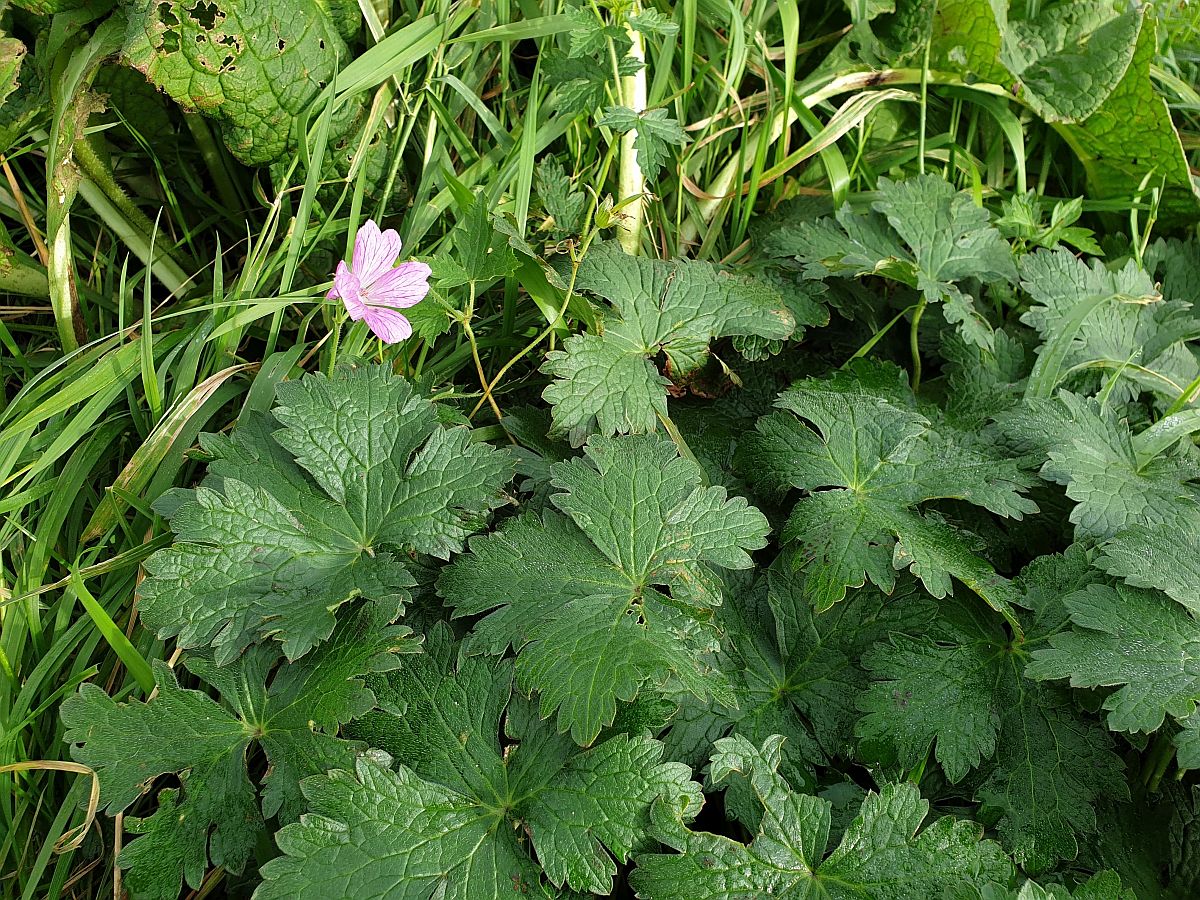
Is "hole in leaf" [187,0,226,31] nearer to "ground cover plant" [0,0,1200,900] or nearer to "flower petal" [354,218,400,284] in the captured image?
"ground cover plant" [0,0,1200,900]

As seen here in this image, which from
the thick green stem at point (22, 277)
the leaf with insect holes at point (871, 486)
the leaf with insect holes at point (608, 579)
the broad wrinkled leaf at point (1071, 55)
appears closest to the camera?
the leaf with insect holes at point (608, 579)

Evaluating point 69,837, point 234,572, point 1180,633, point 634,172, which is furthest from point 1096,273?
point 69,837

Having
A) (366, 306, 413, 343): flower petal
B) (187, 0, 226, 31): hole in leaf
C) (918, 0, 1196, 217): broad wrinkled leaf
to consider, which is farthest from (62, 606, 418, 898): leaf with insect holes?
(918, 0, 1196, 217): broad wrinkled leaf

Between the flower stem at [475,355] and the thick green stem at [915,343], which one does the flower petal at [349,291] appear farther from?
the thick green stem at [915,343]

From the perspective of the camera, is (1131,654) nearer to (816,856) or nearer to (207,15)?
(816,856)

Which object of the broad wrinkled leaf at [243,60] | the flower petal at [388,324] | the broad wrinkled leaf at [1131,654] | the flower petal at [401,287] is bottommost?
the broad wrinkled leaf at [1131,654]

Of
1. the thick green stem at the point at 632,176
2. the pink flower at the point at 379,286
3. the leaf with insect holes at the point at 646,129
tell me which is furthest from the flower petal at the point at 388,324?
the thick green stem at the point at 632,176

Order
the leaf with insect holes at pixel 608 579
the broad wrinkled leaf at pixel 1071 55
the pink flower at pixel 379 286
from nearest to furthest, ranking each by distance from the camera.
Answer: the leaf with insect holes at pixel 608 579 → the pink flower at pixel 379 286 → the broad wrinkled leaf at pixel 1071 55
